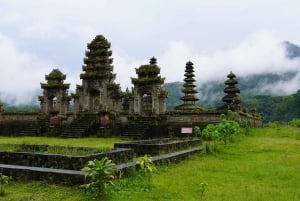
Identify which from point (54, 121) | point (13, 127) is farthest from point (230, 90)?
point (13, 127)

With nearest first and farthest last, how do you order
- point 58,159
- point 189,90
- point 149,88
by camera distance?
1. point 58,159
2. point 149,88
3. point 189,90

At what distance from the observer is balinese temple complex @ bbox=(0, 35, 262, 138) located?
105ft

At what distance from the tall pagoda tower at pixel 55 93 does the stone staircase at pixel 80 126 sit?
13.9 feet

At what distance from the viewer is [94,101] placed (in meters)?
39.2

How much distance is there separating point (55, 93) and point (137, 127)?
11.5 meters

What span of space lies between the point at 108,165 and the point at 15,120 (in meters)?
32.2

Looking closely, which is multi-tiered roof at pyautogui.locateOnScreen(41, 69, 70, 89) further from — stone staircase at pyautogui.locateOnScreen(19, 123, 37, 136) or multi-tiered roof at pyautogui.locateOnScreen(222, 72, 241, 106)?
multi-tiered roof at pyautogui.locateOnScreen(222, 72, 241, 106)

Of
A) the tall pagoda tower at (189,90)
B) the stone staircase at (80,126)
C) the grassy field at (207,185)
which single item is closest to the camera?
the grassy field at (207,185)

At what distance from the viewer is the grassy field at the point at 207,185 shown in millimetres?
10008

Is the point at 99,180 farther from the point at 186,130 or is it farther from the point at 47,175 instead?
the point at 186,130

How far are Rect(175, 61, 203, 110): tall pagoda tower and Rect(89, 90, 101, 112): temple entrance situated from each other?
13.2 meters

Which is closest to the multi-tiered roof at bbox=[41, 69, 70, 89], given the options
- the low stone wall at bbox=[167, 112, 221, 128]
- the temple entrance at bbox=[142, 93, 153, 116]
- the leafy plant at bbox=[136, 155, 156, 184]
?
the temple entrance at bbox=[142, 93, 153, 116]

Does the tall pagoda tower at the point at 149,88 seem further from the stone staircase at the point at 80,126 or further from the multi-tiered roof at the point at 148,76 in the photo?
the stone staircase at the point at 80,126

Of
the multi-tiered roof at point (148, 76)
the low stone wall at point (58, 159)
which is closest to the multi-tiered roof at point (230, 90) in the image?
the multi-tiered roof at point (148, 76)
